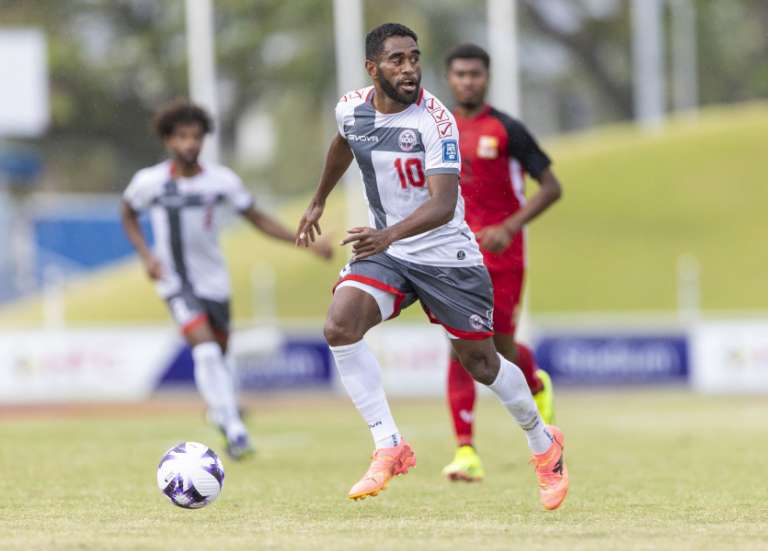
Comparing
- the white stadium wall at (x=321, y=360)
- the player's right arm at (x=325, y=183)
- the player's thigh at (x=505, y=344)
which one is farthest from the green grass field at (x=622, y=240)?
the player's right arm at (x=325, y=183)

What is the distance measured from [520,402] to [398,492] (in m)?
1.47

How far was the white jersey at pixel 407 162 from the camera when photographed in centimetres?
759

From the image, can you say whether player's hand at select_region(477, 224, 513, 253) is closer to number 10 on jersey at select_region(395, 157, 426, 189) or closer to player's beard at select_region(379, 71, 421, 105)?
number 10 on jersey at select_region(395, 157, 426, 189)

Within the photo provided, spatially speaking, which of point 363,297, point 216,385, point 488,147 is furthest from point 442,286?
point 216,385

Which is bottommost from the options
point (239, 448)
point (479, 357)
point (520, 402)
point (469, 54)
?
point (239, 448)

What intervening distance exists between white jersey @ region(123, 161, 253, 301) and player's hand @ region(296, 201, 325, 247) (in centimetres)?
392

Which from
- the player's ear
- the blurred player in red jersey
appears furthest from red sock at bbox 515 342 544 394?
the player's ear

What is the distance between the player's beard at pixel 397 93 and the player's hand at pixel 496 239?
5.77 ft

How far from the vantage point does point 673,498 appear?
846cm

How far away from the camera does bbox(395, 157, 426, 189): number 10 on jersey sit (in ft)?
25.0

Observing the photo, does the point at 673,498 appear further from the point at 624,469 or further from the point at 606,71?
the point at 606,71

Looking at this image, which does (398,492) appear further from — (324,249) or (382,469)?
(324,249)

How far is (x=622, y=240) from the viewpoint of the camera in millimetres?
35781

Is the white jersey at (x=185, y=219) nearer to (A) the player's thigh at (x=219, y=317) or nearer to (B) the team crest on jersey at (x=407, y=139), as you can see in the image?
(A) the player's thigh at (x=219, y=317)
